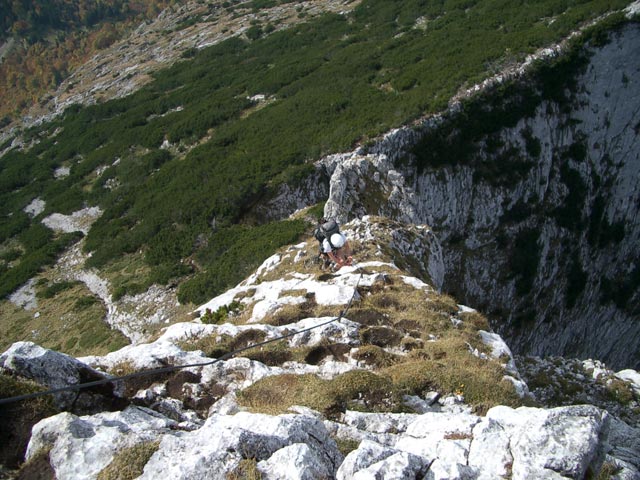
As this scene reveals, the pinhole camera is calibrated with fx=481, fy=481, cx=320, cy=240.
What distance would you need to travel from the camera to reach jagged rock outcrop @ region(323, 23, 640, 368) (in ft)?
117

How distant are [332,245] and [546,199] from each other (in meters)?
29.5

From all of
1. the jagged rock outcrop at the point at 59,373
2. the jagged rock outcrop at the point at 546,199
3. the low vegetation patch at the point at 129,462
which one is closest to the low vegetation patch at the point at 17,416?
the jagged rock outcrop at the point at 59,373

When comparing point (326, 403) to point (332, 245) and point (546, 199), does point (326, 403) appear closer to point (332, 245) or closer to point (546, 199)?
point (332, 245)

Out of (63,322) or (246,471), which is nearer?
(246,471)

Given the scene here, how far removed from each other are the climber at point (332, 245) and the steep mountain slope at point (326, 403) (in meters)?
1.00

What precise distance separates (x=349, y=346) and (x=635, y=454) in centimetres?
584

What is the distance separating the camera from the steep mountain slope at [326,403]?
236 inches

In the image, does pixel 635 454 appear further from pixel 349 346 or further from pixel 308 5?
pixel 308 5

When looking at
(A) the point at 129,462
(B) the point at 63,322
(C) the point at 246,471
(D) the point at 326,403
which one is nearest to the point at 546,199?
(D) the point at 326,403

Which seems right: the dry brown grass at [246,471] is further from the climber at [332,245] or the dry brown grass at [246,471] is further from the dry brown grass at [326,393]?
the climber at [332,245]

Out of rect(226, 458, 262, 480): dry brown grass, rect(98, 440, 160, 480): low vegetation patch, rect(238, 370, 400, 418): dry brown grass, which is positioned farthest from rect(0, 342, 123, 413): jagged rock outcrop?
rect(226, 458, 262, 480): dry brown grass

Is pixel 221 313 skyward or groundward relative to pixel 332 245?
groundward

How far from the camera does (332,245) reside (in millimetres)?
16188

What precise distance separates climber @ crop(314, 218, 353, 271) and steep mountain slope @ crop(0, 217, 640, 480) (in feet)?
3.27
